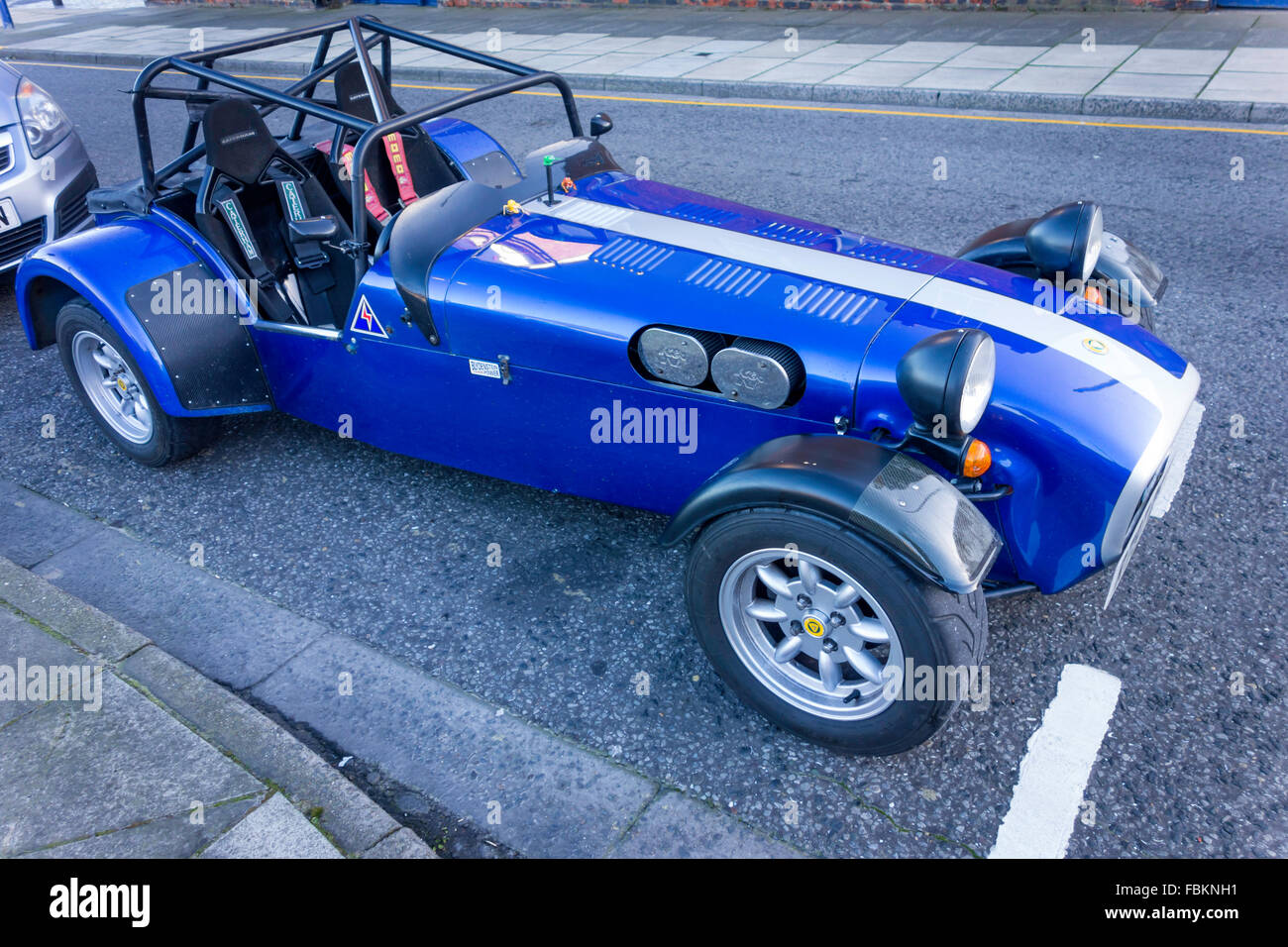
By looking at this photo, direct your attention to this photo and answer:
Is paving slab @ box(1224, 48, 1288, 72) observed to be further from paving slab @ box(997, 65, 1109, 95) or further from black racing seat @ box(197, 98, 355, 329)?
black racing seat @ box(197, 98, 355, 329)

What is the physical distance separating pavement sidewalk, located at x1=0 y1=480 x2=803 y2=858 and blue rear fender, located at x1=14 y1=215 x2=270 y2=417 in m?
0.90

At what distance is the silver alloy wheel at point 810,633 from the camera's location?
2.49 m

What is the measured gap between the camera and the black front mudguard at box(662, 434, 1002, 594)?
2266 mm

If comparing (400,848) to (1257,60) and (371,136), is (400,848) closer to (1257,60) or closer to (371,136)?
(371,136)

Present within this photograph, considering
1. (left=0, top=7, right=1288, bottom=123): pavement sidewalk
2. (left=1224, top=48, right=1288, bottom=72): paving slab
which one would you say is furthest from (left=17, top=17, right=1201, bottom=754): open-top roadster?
(left=1224, top=48, right=1288, bottom=72): paving slab

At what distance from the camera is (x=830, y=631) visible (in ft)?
8.41

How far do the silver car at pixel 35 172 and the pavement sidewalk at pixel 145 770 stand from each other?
3.59m

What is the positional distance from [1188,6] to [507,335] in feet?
36.8

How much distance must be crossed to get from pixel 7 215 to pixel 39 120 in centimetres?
79

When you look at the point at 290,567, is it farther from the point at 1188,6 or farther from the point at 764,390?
the point at 1188,6

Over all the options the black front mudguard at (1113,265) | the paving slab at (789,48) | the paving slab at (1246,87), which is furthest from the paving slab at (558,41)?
the black front mudguard at (1113,265)

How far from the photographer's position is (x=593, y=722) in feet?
9.20

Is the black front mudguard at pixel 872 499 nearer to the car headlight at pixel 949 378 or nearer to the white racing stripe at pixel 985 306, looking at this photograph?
the car headlight at pixel 949 378
